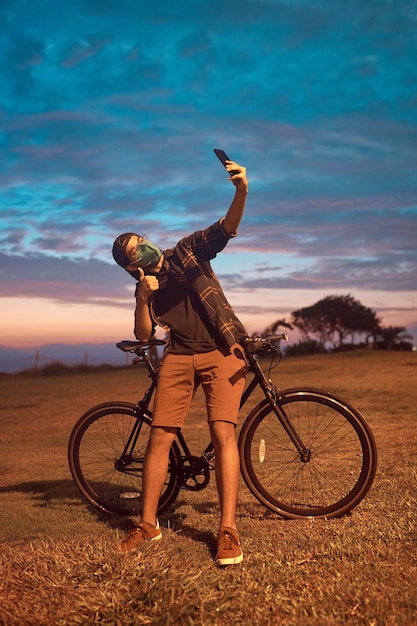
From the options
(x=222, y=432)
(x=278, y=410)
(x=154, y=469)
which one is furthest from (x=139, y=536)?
(x=278, y=410)

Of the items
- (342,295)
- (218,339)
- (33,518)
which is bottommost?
(33,518)

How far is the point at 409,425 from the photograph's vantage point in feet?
31.4

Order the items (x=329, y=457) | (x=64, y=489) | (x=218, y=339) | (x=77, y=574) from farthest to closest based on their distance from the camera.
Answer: (x=329, y=457)
(x=64, y=489)
(x=218, y=339)
(x=77, y=574)

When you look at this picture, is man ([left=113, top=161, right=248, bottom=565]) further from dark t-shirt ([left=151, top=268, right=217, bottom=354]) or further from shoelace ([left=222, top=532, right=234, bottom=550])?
shoelace ([left=222, top=532, right=234, bottom=550])

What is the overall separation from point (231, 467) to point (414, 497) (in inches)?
71.2

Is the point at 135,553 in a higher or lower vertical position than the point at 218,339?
lower

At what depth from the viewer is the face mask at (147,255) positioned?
16.3 ft

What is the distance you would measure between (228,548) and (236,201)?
218cm

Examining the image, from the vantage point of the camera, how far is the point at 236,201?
4.62 metres

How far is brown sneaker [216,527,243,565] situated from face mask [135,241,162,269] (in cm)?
185

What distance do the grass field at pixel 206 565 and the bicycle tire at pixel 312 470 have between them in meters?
0.15

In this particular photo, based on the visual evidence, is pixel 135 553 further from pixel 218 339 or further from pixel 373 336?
pixel 373 336

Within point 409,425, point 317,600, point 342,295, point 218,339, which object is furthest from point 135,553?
point 342,295

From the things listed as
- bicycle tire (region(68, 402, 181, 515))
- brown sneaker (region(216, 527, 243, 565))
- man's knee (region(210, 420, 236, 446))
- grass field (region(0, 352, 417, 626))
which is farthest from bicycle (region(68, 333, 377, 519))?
brown sneaker (region(216, 527, 243, 565))
